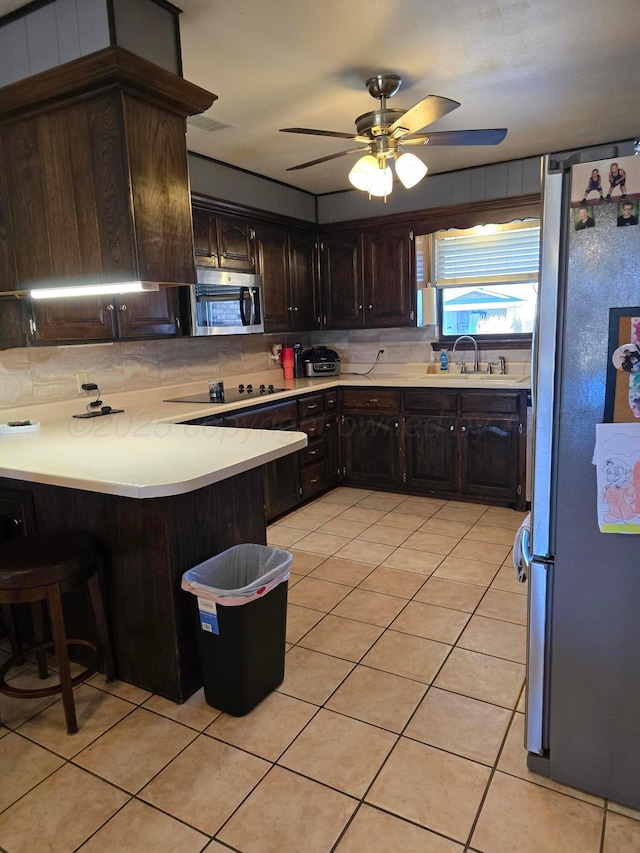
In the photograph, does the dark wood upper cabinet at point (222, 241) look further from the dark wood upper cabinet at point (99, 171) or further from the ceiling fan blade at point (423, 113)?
the ceiling fan blade at point (423, 113)

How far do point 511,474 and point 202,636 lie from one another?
2886 mm

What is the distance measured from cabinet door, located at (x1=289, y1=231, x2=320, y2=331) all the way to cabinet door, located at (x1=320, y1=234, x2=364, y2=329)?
0.09 meters

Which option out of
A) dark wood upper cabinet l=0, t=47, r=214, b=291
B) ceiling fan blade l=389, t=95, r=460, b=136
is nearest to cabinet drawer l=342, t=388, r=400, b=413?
ceiling fan blade l=389, t=95, r=460, b=136

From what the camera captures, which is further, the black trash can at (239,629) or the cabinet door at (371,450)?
the cabinet door at (371,450)

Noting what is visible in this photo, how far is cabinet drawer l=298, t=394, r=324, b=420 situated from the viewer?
4.30 m

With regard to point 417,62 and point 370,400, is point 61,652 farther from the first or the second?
point 370,400

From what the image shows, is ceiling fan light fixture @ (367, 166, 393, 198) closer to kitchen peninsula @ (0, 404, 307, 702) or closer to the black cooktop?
kitchen peninsula @ (0, 404, 307, 702)

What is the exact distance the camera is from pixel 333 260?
16.5 ft

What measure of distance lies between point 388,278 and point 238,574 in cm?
325

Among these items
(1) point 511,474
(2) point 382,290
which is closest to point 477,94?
(2) point 382,290

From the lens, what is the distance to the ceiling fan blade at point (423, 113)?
7.42 feet

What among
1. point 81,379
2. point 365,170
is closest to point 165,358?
point 81,379

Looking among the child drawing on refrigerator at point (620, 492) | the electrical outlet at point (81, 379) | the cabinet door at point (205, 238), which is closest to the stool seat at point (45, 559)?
the electrical outlet at point (81, 379)

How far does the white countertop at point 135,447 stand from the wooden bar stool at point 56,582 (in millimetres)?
257
